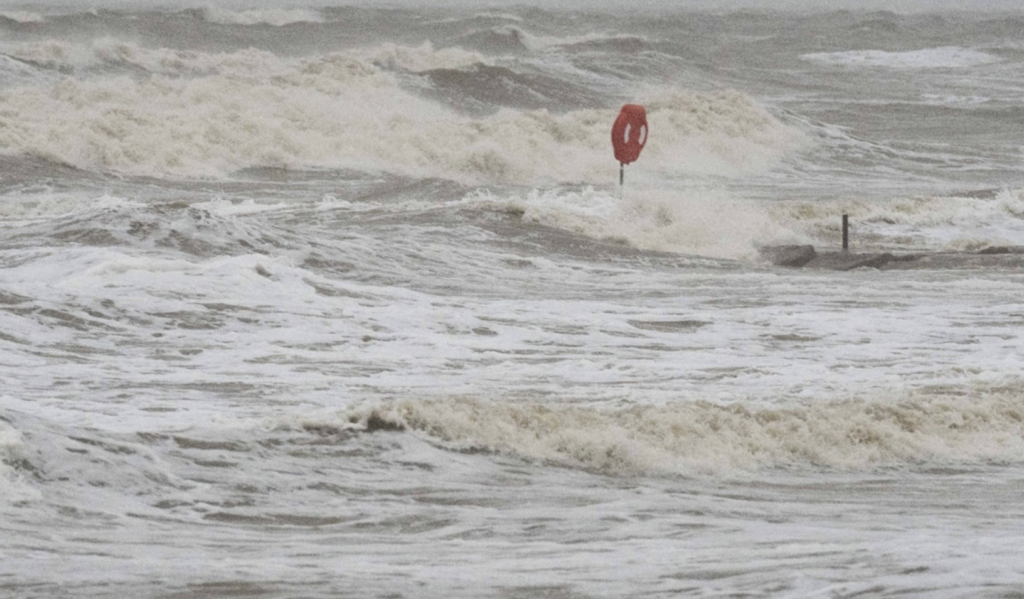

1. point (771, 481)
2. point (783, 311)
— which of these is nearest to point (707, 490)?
point (771, 481)

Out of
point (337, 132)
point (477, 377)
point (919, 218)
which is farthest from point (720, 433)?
point (337, 132)

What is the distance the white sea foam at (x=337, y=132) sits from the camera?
24234 millimetres

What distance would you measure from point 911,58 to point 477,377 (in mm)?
54951

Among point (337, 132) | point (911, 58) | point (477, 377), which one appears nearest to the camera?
point (477, 377)

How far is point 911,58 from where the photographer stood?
2429 inches

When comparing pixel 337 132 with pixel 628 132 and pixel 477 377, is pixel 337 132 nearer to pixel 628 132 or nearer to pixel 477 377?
pixel 628 132

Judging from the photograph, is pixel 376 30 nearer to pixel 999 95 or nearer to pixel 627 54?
pixel 627 54

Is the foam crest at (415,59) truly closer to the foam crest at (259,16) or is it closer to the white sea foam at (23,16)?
the white sea foam at (23,16)

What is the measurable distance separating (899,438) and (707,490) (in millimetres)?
1609

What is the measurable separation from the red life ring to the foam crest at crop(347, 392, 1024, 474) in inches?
441

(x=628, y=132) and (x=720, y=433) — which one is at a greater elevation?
(x=628, y=132)

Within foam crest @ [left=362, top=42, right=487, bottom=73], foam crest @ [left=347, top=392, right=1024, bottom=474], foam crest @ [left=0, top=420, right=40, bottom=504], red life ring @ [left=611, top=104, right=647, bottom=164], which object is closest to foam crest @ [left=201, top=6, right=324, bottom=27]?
foam crest @ [left=362, top=42, right=487, bottom=73]

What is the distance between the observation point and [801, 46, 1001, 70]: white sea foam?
59.2 meters

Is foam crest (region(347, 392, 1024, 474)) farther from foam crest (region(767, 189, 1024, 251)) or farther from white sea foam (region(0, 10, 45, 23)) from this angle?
white sea foam (region(0, 10, 45, 23))
